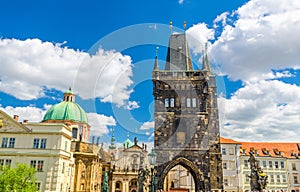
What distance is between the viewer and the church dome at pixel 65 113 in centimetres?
5025

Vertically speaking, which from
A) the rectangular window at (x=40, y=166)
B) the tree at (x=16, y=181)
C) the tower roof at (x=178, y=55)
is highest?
the tower roof at (x=178, y=55)

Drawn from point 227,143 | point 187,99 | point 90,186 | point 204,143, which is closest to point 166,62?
point 187,99

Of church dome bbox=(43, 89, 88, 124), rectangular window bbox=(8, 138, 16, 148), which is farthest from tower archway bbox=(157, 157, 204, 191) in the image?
church dome bbox=(43, 89, 88, 124)

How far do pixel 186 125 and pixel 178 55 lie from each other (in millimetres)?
11239

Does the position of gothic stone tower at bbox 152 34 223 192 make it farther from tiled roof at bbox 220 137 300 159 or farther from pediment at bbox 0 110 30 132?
pediment at bbox 0 110 30 132

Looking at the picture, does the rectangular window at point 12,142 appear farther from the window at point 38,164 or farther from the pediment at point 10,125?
the window at point 38,164

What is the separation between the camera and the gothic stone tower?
34.5 m

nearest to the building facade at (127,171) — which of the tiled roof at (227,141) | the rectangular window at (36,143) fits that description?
the tiled roof at (227,141)

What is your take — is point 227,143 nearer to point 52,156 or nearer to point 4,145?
point 52,156

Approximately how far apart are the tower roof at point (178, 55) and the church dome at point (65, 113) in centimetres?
2162

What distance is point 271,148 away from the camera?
4734 cm

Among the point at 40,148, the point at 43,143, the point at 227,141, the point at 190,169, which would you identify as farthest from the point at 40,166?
the point at 227,141

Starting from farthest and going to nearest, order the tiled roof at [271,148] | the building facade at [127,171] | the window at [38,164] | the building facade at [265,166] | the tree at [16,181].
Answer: the building facade at [127,171] < the tiled roof at [271,148] < the building facade at [265,166] < the window at [38,164] < the tree at [16,181]

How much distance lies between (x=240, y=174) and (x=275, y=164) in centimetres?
688
